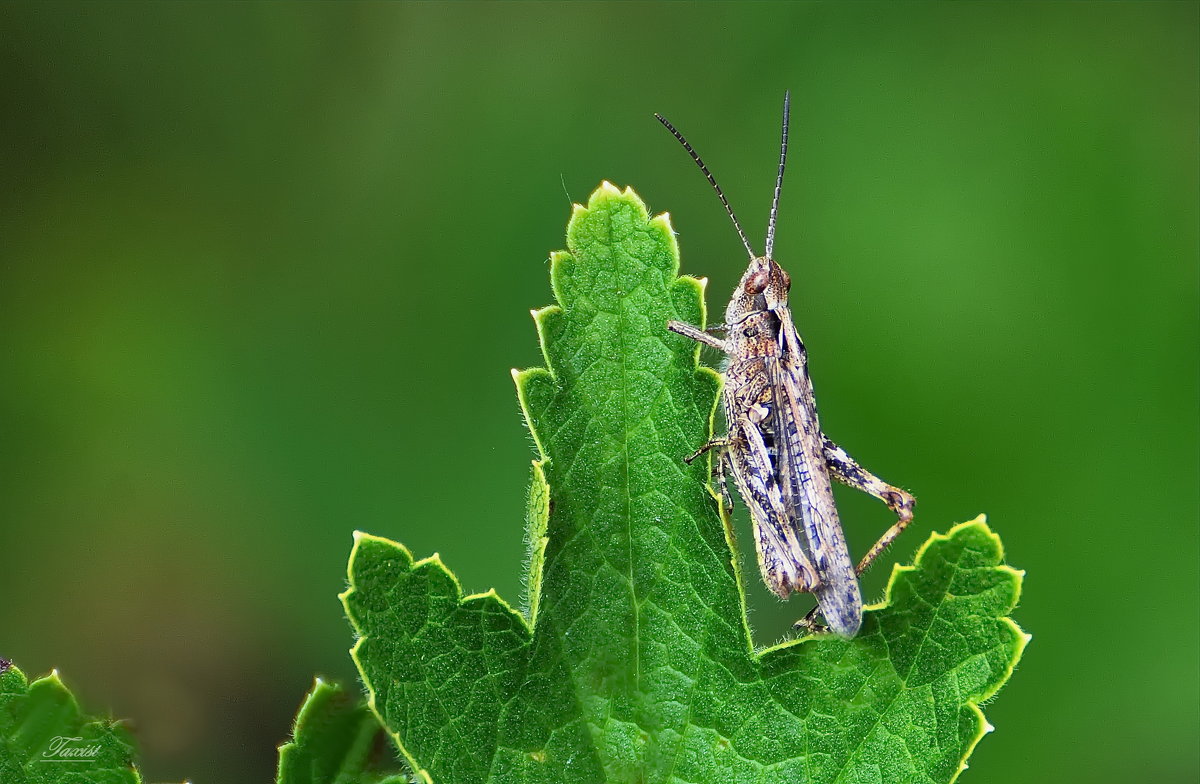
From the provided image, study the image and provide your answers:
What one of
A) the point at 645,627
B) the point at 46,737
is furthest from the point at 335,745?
the point at 645,627

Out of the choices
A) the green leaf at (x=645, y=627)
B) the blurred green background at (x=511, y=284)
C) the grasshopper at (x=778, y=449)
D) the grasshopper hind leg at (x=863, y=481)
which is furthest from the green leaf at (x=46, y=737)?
the grasshopper hind leg at (x=863, y=481)

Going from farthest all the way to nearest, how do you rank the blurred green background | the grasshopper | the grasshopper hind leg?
the blurred green background < the grasshopper hind leg < the grasshopper

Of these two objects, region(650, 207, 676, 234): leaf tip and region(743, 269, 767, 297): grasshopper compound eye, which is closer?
region(650, 207, 676, 234): leaf tip

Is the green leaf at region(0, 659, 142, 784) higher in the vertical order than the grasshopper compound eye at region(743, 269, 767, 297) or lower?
lower

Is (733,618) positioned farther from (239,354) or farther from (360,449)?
(239,354)

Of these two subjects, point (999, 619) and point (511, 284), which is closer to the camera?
point (999, 619)

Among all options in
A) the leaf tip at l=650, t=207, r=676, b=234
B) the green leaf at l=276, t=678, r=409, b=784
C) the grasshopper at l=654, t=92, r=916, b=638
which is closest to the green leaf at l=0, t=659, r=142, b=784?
the green leaf at l=276, t=678, r=409, b=784

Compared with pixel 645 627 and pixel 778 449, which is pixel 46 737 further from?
pixel 778 449

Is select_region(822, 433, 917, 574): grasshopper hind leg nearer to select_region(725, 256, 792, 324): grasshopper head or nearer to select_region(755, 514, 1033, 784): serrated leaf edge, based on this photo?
select_region(725, 256, 792, 324): grasshopper head
